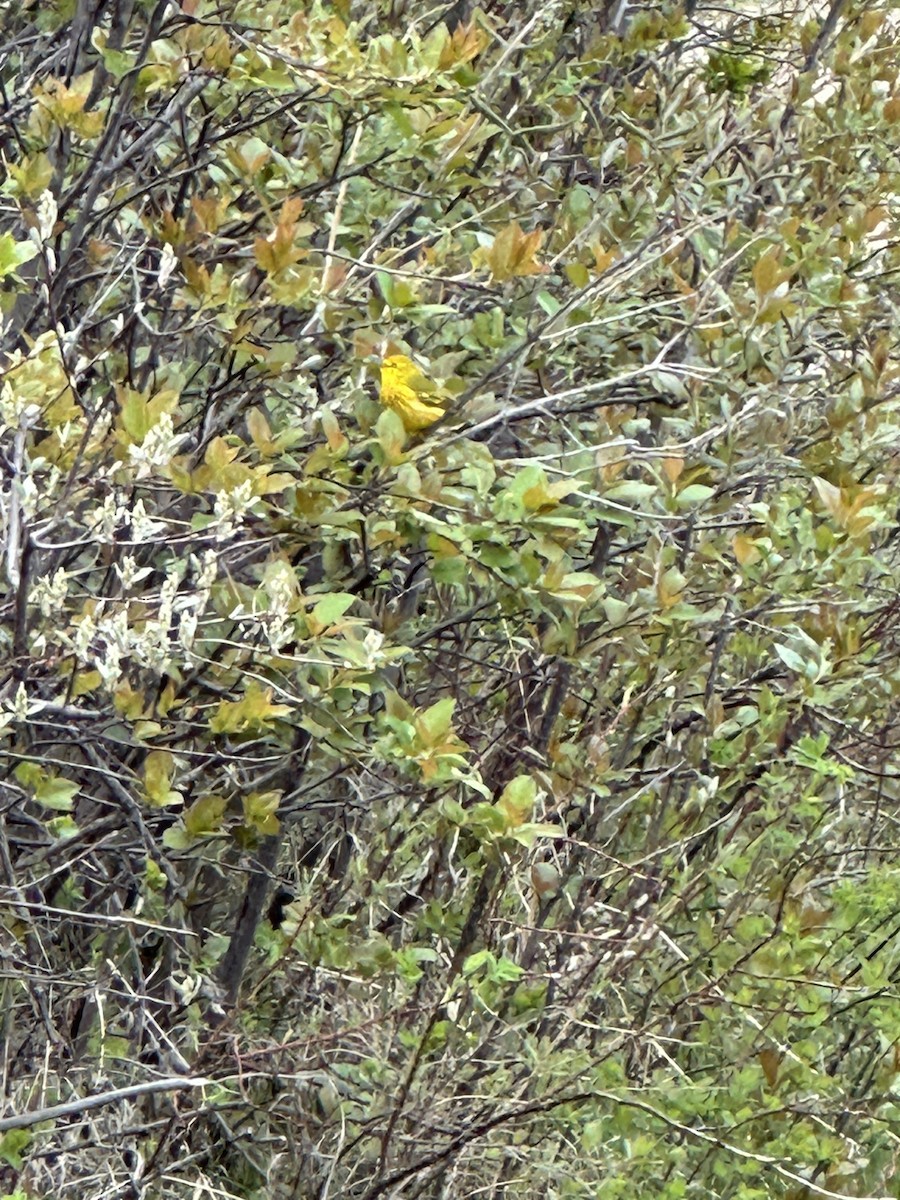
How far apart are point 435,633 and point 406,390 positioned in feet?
2.54

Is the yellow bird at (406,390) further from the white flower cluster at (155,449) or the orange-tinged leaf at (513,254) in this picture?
the white flower cluster at (155,449)

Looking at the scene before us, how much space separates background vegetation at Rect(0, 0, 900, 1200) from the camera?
2.82m

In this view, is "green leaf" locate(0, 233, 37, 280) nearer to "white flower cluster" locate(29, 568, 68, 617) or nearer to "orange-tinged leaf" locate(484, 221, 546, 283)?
"white flower cluster" locate(29, 568, 68, 617)

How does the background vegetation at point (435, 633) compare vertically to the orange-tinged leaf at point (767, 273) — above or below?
below

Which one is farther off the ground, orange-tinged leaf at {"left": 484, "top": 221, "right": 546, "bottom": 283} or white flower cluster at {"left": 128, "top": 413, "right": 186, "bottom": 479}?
orange-tinged leaf at {"left": 484, "top": 221, "right": 546, "bottom": 283}

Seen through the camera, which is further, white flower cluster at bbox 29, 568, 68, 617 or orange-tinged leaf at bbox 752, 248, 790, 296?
orange-tinged leaf at bbox 752, 248, 790, 296

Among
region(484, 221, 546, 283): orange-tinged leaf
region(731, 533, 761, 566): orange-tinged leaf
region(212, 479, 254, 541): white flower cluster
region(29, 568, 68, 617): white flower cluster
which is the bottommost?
region(29, 568, 68, 617): white flower cluster

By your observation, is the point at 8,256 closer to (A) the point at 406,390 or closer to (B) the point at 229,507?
(B) the point at 229,507

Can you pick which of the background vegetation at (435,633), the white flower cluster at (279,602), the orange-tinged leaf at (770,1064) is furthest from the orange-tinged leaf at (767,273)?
the orange-tinged leaf at (770,1064)

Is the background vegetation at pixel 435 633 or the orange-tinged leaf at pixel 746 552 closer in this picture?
the background vegetation at pixel 435 633

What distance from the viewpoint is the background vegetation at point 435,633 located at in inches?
111

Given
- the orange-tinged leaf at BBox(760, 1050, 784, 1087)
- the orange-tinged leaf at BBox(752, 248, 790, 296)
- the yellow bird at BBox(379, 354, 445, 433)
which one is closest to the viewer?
the yellow bird at BBox(379, 354, 445, 433)

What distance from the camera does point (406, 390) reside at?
2816mm

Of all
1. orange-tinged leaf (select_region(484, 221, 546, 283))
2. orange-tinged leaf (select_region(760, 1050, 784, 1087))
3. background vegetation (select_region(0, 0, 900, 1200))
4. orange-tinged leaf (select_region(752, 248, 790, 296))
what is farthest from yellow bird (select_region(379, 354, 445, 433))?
orange-tinged leaf (select_region(760, 1050, 784, 1087))
